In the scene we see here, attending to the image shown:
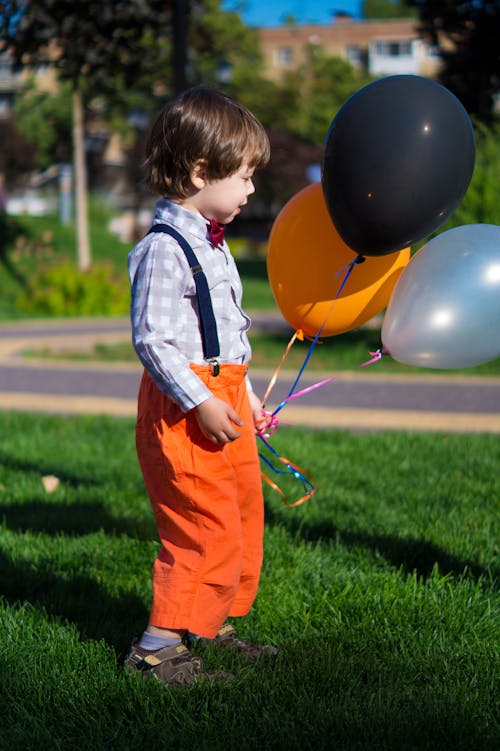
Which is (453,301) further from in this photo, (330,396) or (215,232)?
(330,396)

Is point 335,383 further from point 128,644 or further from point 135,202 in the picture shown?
point 135,202

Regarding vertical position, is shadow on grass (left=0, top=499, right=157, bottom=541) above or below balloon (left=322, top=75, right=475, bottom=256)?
below

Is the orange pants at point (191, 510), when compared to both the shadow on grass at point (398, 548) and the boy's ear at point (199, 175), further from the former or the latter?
the shadow on grass at point (398, 548)

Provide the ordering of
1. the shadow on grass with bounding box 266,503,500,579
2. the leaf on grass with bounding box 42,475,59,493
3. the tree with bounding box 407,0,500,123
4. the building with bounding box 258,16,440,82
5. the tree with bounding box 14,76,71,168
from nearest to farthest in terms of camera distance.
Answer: the shadow on grass with bounding box 266,503,500,579 → the leaf on grass with bounding box 42,475,59,493 → the tree with bounding box 407,0,500,123 → the tree with bounding box 14,76,71,168 → the building with bounding box 258,16,440,82

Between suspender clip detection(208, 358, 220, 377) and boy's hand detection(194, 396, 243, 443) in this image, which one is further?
suspender clip detection(208, 358, 220, 377)

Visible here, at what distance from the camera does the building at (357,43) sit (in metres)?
63.1

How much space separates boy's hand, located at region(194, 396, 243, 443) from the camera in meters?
2.42

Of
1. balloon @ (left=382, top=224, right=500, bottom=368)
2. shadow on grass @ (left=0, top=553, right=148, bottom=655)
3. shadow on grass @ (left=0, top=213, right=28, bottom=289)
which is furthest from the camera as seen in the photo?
shadow on grass @ (left=0, top=213, right=28, bottom=289)

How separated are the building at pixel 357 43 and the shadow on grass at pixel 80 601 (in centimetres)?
6238

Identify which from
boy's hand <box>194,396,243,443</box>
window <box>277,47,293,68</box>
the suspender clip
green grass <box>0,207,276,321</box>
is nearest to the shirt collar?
the suspender clip

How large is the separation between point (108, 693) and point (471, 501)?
2285 mm

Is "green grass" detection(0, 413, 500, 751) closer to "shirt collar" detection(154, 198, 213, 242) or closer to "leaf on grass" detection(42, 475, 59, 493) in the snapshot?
"leaf on grass" detection(42, 475, 59, 493)

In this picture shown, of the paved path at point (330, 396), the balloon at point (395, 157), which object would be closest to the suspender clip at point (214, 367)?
the balloon at point (395, 157)

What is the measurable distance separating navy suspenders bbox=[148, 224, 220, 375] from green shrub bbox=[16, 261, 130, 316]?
15262mm
